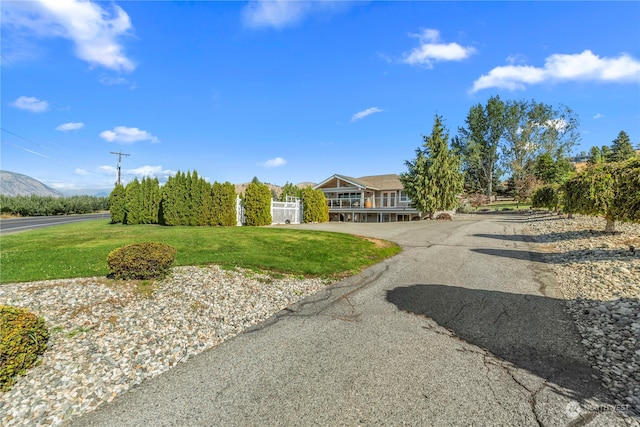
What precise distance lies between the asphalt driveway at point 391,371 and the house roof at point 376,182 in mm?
28492

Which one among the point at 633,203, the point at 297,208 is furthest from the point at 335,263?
the point at 297,208

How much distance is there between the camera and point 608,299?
18.6 ft

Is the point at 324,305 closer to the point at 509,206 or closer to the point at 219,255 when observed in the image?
the point at 219,255

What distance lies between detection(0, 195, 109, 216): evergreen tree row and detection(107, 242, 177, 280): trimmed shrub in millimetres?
40711

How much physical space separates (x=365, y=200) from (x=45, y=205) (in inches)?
1547

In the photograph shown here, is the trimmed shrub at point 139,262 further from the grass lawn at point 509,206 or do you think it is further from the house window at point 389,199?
the grass lawn at point 509,206

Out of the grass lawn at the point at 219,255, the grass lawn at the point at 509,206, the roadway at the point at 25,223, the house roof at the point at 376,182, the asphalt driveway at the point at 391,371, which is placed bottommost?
the asphalt driveway at the point at 391,371

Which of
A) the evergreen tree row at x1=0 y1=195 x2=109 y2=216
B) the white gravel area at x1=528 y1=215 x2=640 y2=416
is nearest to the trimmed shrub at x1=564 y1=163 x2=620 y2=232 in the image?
the white gravel area at x1=528 y1=215 x2=640 y2=416

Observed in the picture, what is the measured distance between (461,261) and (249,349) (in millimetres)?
7674

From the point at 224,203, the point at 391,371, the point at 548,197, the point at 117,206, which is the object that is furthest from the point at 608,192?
the point at 117,206

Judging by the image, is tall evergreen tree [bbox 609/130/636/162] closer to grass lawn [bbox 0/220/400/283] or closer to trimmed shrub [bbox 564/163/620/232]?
trimmed shrub [bbox 564/163/620/232]

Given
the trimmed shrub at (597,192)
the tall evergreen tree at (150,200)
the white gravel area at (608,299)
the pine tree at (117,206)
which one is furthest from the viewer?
the pine tree at (117,206)

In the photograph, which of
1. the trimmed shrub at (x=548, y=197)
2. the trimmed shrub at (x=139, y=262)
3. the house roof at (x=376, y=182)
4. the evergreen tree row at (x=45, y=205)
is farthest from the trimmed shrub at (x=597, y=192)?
the evergreen tree row at (x=45, y=205)

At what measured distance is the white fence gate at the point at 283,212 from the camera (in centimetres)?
2200
